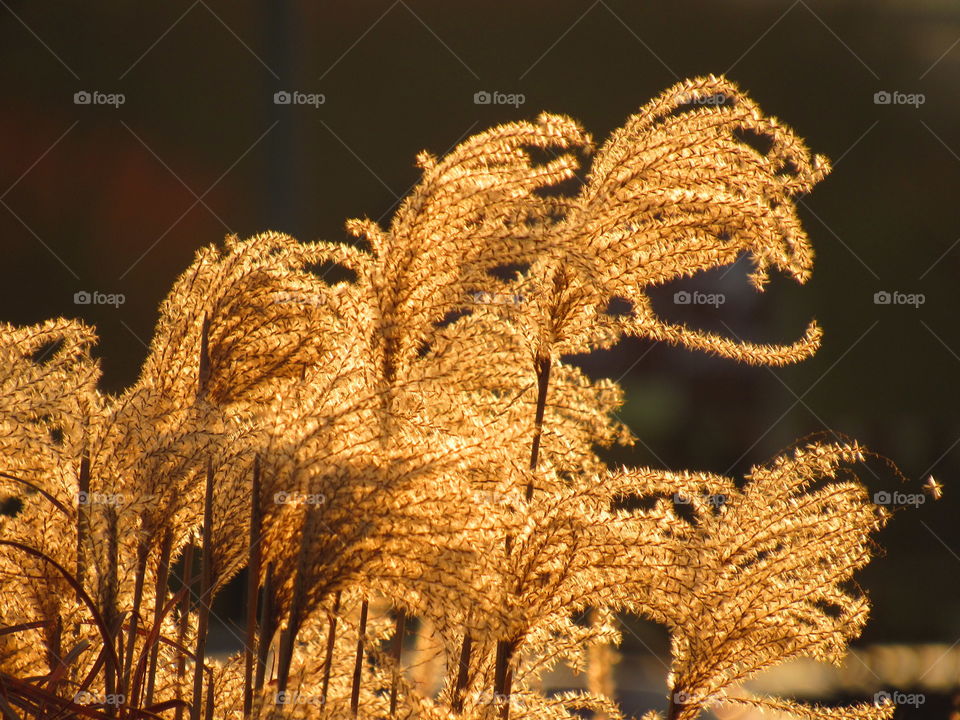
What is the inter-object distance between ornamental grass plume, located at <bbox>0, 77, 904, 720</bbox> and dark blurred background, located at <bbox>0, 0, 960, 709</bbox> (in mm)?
2556

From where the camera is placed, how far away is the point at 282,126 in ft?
12.0

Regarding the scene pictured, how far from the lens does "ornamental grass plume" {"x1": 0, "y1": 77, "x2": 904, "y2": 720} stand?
2.77 feet

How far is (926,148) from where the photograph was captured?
12.5ft

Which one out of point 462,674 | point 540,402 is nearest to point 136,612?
point 462,674

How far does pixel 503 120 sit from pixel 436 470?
2951 mm

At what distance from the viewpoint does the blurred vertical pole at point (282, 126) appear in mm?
3598

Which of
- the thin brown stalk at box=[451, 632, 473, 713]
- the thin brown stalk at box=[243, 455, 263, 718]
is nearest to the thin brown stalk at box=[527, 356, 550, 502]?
the thin brown stalk at box=[451, 632, 473, 713]

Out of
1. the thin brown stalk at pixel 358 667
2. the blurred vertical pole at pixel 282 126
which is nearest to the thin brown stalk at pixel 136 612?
the thin brown stalk at pixel 358 667

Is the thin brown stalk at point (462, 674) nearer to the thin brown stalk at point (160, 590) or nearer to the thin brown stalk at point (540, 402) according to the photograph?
the thin brown stalk at point (540, 402)

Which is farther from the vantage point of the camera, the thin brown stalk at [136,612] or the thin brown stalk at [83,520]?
the thin brown stalk at [136,612]

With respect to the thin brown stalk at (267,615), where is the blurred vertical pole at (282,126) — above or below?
above

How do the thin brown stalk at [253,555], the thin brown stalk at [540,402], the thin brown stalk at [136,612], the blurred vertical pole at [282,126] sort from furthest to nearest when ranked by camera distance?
1. the blurred vertical pole at [282,126]
2. the thin brown stalk at [540,402]
3. the thin brown stalk at [136,612]
4. the thin brown stalk at [253,555]

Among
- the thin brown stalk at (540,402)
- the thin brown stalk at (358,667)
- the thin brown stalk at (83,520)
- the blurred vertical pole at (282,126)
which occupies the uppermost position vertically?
the blurred vertical pole at (282,126)

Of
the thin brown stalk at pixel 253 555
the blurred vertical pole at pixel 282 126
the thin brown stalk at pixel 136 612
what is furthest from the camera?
the blurred vertical pole at pixel 282 126
